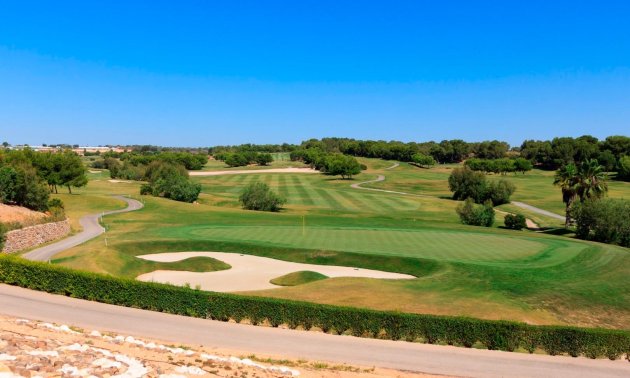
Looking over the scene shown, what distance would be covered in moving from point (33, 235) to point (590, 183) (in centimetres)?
7663

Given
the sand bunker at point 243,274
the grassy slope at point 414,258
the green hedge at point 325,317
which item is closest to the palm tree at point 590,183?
the grassy slope at point 414,258

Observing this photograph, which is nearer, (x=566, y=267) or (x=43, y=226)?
(x=566, y=267)

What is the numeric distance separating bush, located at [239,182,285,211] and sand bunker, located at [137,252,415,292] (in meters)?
41.3

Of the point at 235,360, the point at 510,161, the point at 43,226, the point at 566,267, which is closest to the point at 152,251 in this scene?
the point at 43,226

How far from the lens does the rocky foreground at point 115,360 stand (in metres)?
14.7

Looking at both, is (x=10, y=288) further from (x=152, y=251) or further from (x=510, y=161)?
(x=510, y=161)

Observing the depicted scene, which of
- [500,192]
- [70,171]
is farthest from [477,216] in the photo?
[70,171]

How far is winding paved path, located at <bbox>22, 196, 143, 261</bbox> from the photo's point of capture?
44.3m

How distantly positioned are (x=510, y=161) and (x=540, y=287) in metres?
166

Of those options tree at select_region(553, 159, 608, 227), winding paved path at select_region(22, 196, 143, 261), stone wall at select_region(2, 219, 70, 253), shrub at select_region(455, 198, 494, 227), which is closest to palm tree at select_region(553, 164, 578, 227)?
tree at select_region(553, 159, 608, 227)

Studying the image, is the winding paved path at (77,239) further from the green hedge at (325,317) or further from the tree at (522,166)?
the tree at (522,166)

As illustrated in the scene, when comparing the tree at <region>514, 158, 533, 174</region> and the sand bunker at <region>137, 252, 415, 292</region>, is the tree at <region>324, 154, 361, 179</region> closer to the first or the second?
the tree at <region>514, 158, 533, 174</region>

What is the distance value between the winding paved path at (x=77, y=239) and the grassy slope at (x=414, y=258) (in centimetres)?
216

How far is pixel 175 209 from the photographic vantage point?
79.8 m
